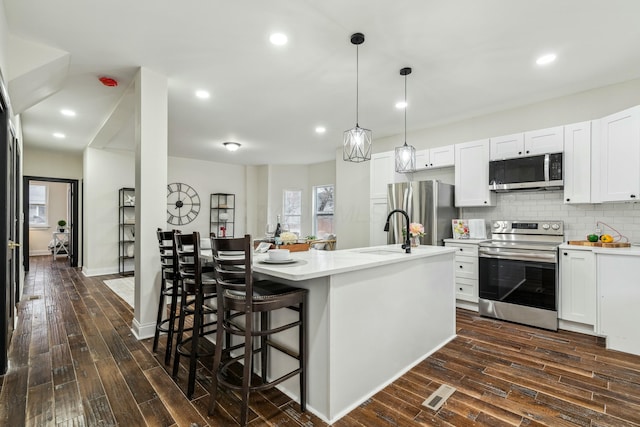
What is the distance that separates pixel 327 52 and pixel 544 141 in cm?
288

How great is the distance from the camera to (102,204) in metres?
6.48

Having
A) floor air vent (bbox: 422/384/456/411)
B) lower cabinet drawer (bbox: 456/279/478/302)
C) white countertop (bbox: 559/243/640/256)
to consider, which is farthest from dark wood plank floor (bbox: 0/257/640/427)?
white countertop (bbox: 559/243/640/256)

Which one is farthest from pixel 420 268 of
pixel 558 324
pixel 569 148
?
pixel 569 148

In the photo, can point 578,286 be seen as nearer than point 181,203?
Yes

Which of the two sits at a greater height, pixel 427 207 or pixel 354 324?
pixel 427 207

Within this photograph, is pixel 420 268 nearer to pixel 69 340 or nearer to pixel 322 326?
pixel 322 326

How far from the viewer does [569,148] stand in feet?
11.8

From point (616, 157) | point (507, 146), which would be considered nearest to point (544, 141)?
point (507, 146)

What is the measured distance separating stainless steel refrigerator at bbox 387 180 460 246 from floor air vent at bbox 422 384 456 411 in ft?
7.62

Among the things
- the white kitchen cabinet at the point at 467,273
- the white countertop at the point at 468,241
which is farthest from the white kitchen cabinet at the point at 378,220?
the white kitchen cabinet at the point at 467,273

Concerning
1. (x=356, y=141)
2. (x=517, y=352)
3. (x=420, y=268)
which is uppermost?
(x=356, y=141)

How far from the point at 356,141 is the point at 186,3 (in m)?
1.70

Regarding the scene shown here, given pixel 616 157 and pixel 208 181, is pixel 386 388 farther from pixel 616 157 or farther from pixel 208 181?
pixel 208 181

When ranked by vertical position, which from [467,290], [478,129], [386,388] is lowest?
[386,388]
